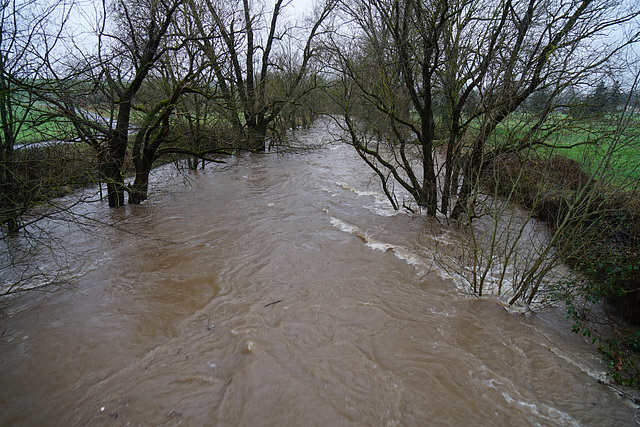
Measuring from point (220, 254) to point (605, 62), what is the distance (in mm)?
8542

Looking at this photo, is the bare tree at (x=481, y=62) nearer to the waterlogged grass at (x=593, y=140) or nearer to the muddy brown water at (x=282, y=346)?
the waterlogged grass at (x=593, y=140)

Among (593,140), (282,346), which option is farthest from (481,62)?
(282,346)

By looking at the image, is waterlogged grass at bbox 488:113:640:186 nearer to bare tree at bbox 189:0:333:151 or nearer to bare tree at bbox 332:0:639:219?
bare tree at bbox 332:0:639:219

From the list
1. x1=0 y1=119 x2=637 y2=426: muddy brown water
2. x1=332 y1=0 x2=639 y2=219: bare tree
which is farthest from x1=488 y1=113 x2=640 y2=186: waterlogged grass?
x1=0 y1=119 x2=637 y2=426: muddy brown water

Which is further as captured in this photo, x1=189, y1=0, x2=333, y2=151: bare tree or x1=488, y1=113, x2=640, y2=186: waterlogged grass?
x1=189, y1=0, x2=333, y2=151: bare tree

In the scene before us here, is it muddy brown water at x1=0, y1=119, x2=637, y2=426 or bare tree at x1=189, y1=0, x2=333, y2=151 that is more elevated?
bare tree at x1=189, y1=0, x2=333, y2=151

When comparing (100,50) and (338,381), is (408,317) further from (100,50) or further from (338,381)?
(100,50)

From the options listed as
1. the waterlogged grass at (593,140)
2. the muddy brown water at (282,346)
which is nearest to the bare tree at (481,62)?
the waterlogged grass at (593,140)

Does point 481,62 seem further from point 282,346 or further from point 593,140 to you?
point 282,346

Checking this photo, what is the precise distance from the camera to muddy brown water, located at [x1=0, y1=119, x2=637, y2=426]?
3652 mm

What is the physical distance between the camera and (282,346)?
4531 mm

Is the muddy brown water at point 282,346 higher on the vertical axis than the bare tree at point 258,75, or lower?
lower

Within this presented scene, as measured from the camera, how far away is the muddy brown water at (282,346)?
365 centimetres

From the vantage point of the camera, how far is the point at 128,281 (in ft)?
20.5
